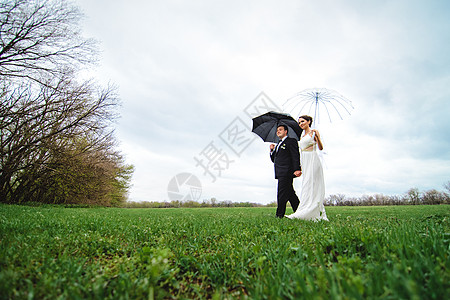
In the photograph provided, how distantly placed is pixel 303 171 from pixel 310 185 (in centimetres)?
47

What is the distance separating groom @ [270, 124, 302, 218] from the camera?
6.24 metres

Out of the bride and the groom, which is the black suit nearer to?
the groom

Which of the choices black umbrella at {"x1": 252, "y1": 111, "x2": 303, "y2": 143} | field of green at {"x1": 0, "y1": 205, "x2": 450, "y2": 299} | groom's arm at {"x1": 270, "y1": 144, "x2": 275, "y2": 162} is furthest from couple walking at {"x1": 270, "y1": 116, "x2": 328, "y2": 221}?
field of green at {"x1": 0, "y1": 205, "x2": 450, "y2": 299}

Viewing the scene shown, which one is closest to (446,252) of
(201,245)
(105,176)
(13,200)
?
(201,245)

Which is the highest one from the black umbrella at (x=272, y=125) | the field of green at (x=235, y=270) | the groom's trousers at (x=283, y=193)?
the black umbrella at (x=272, y=125)

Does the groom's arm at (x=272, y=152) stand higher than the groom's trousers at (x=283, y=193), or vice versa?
the groom's arm at (x=272, y=152)

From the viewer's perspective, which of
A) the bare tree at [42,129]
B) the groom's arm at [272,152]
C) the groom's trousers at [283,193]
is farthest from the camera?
the bare tree at [42,129]

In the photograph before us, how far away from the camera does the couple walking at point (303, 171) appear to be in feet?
20.0

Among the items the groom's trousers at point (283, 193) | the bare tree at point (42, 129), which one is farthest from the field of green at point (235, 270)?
the bare tree at point (42, 129)

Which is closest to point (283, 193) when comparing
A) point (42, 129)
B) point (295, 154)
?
point (295, 154)

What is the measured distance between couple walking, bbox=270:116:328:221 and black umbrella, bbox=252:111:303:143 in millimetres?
854

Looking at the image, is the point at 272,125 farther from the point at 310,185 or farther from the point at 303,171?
the point at 310,185

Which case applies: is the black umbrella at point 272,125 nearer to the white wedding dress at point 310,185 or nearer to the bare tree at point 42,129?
the white wedding dress at point 310,185

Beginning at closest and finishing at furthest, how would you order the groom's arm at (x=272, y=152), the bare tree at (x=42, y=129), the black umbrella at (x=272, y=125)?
1. the groom's arm at (x=272, y=152)
2. the black umbrella at (x=272, y=125)
3. the bare tree at (x=42, y=129)
